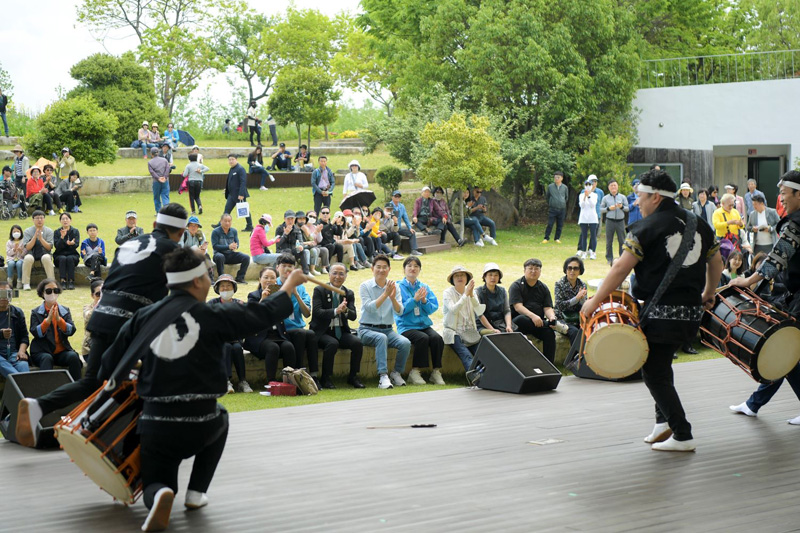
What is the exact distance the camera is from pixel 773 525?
4016mm

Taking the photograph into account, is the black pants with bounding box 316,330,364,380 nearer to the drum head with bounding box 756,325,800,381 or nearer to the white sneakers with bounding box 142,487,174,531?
the drum head with bounding box 756,325,800,381

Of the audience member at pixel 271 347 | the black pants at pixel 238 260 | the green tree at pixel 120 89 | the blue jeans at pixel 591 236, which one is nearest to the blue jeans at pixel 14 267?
the black pants at pixel 238 260

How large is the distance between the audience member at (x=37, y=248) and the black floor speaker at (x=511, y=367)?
6.86 metres

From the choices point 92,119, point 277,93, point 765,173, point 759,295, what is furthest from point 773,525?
point 277,93

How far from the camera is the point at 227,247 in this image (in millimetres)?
13211

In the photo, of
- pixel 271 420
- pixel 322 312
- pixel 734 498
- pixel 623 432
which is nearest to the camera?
pixel 734 498

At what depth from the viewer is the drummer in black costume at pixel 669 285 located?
5121mm

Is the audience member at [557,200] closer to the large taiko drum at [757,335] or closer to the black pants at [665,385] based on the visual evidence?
the large taiko drum at [757,335]

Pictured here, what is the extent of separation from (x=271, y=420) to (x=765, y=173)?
20013mm

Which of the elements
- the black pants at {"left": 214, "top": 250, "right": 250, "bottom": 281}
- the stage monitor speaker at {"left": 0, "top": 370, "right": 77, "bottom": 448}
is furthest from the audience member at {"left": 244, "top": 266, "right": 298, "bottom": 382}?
the black pants at {"left": 214, "top": 250, "right": 250, "bottom": 281}

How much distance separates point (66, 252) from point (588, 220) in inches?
377

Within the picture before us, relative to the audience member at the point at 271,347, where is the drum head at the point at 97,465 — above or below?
above

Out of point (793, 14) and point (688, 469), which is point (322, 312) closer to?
point (688, 469)

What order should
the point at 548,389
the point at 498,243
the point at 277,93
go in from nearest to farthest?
the point at 548,389 → the point at 498,243 → the point at 277,93
